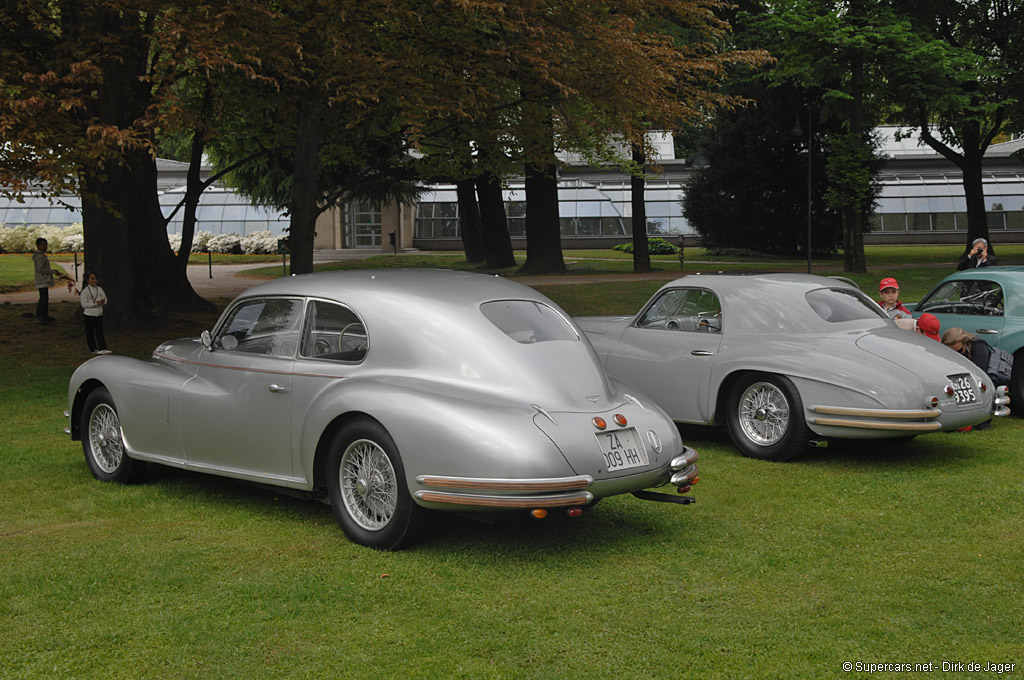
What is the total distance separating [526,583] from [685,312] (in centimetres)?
505

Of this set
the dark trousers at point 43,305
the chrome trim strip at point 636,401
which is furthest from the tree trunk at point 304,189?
the chrome trim strip at point 636,401

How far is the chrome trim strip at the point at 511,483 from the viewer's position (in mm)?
5684

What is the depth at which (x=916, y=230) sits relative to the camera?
53.8m

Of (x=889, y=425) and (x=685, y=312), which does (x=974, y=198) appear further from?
(x=889, y=425)

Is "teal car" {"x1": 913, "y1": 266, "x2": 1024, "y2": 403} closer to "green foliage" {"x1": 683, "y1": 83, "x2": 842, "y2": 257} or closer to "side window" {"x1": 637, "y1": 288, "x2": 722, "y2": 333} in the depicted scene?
"side window" {"x1": 637, "y1": 288, "x2": 722, "y2": 333}


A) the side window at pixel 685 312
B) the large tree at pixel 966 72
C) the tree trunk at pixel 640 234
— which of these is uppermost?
the large tree at pixel 966 72

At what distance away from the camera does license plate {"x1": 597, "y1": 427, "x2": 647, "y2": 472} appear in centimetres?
605

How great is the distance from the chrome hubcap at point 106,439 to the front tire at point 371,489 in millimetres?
2351

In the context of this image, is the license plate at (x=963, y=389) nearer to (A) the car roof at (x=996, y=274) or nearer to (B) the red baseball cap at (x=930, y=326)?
(B) the red baseball cap at (x=930, y=326)

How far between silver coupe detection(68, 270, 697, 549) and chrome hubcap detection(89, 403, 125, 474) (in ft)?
0.94

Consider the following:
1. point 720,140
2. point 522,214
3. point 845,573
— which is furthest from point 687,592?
point 522,214

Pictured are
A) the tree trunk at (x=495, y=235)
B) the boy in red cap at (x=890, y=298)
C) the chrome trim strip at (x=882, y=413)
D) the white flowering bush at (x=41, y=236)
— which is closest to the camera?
the chrome trim strip at (x=882, y=413)

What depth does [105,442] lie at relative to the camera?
810cm

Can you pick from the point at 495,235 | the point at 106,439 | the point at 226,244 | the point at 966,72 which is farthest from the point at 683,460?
the point at 226,244
